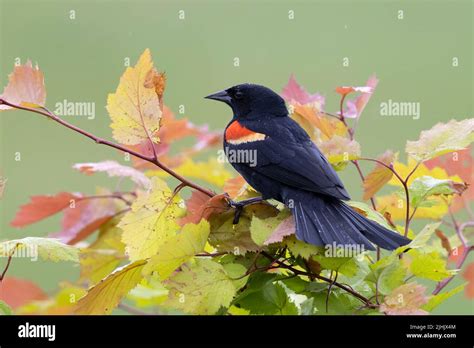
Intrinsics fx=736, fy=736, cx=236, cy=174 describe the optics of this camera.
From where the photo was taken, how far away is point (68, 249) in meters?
1.79

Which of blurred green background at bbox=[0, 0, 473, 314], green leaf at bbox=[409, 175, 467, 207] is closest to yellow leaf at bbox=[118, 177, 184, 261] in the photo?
green leaf at bbox=[409, 175, 467, 207]

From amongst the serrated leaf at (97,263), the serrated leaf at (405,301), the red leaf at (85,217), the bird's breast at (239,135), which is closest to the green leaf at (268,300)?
the serrated leaf at (405,301)

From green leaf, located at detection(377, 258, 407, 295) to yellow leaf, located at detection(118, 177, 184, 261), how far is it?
0.51 meters

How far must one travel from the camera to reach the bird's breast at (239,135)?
2.71 m

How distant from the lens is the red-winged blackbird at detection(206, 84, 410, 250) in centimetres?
193

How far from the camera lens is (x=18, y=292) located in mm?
2717

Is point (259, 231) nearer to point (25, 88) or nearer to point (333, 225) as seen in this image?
point (333, 225)

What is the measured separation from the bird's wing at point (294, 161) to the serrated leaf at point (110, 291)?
80 cm

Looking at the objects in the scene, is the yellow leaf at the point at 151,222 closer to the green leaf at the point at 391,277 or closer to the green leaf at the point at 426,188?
the green leaf at the point at 391,277

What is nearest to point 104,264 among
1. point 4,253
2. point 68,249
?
point 68,249

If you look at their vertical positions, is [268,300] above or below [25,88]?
below

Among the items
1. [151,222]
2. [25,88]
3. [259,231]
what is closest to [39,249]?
[151,222]

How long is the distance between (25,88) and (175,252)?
586 millimetres

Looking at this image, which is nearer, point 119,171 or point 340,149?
point 340,149
